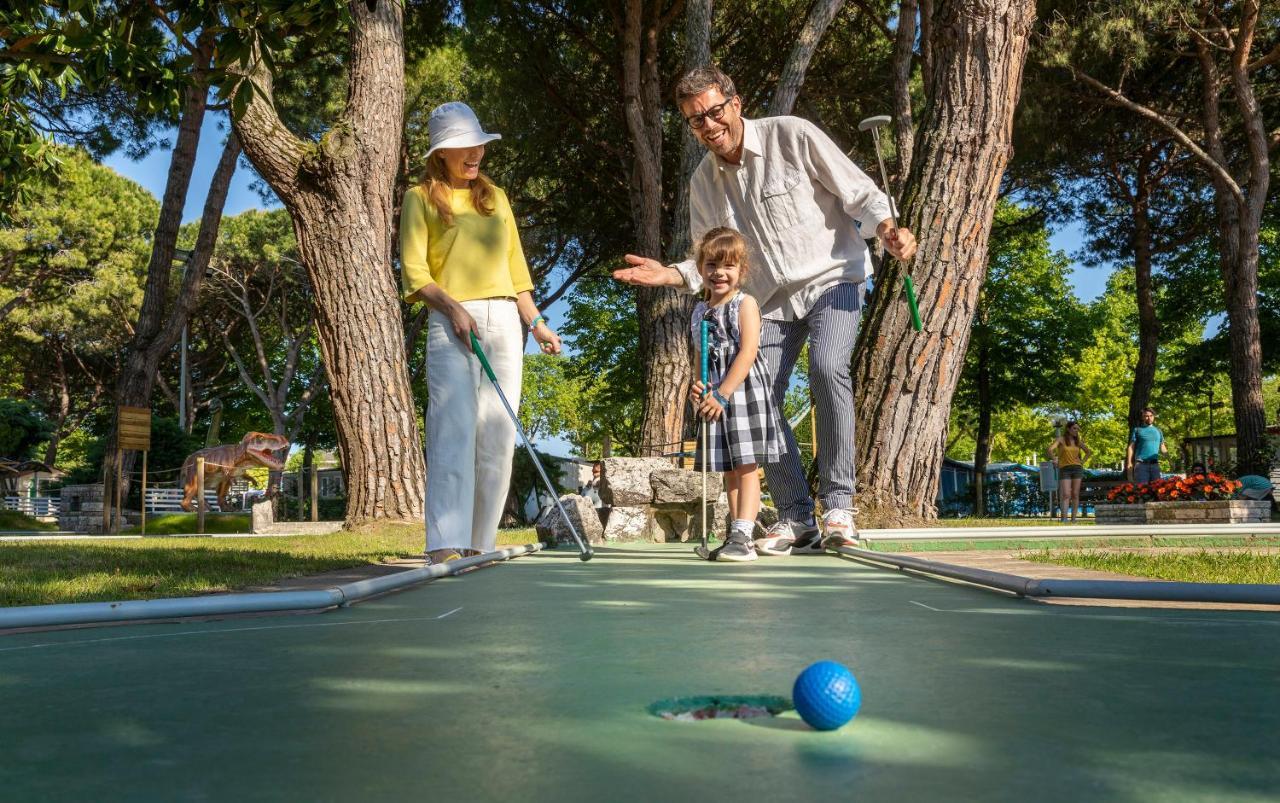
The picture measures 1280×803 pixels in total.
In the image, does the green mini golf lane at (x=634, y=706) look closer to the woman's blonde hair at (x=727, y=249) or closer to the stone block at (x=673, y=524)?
the woman's blonde hair at (x=727, y=249)

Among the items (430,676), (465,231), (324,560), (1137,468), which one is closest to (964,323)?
(465,231)

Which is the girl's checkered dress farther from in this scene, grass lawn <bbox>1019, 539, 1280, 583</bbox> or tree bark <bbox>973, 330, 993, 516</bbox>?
tree bark <bbox>973, 330, 993, 516</bbox>

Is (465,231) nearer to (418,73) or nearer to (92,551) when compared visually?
(92,551)

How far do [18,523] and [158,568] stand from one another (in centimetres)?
1433

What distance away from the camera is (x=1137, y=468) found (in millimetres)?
14938

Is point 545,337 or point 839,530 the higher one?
point 545,337

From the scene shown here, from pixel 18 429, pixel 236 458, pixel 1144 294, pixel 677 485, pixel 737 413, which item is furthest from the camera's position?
pixel 1144 294

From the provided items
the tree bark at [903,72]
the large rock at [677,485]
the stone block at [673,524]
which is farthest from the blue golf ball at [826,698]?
the tree bark at [903,72]

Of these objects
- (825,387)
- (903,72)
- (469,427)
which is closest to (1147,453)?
(903,72)

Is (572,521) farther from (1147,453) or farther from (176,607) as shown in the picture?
(1147,453)

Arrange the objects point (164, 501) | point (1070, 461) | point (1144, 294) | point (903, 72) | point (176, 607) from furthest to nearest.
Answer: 1. point (1144, 294)
2. point (164, 501)
3. point (1070, 461)
4. point (903, 72)
5. point (176, 607)

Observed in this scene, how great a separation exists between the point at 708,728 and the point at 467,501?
3.22 meters

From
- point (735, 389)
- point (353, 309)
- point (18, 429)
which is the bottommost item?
point (735, 389)

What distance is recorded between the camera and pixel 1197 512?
9625mm
